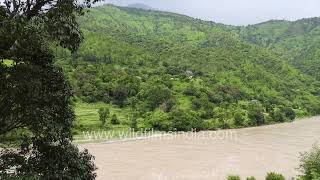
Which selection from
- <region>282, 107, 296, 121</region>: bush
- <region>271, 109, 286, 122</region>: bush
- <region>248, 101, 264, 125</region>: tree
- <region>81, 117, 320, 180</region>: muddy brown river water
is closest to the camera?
<region>81, 117, 320, 180</region>: muddy brown river water

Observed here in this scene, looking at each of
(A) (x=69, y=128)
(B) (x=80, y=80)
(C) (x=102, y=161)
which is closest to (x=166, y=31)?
(B) (x=80, y=80)

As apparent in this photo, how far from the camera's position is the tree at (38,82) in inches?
560

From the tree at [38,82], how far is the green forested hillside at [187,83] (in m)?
53.8

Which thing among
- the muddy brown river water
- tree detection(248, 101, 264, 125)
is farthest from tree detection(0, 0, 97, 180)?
tree detection(248, 101, 264, 125)

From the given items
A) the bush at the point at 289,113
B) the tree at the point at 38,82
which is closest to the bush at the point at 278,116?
the bush at the point at 289,113

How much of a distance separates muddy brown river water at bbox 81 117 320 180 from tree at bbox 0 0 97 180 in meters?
22.1

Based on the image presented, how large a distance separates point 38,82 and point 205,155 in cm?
3859

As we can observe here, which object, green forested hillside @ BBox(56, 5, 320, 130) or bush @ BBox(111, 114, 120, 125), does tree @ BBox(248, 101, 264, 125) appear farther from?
bush @ BBox(111, 114, 120, 125)

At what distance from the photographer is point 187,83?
97062 mm

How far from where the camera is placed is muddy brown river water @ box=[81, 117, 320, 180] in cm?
4131

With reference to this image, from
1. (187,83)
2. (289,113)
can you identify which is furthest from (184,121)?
(289,113)

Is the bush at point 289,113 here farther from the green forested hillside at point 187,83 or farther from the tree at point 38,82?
the tree at point 38,82

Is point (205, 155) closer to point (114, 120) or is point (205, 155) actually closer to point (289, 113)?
point (114, 120)

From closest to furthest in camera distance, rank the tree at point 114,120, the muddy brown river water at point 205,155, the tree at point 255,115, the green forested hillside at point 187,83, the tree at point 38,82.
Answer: the tree at point 38,82, the muddy brown river water at point 205,155, the tree at point 114,120, the green forested hillside at point 187,83, the tree at point 255,115
